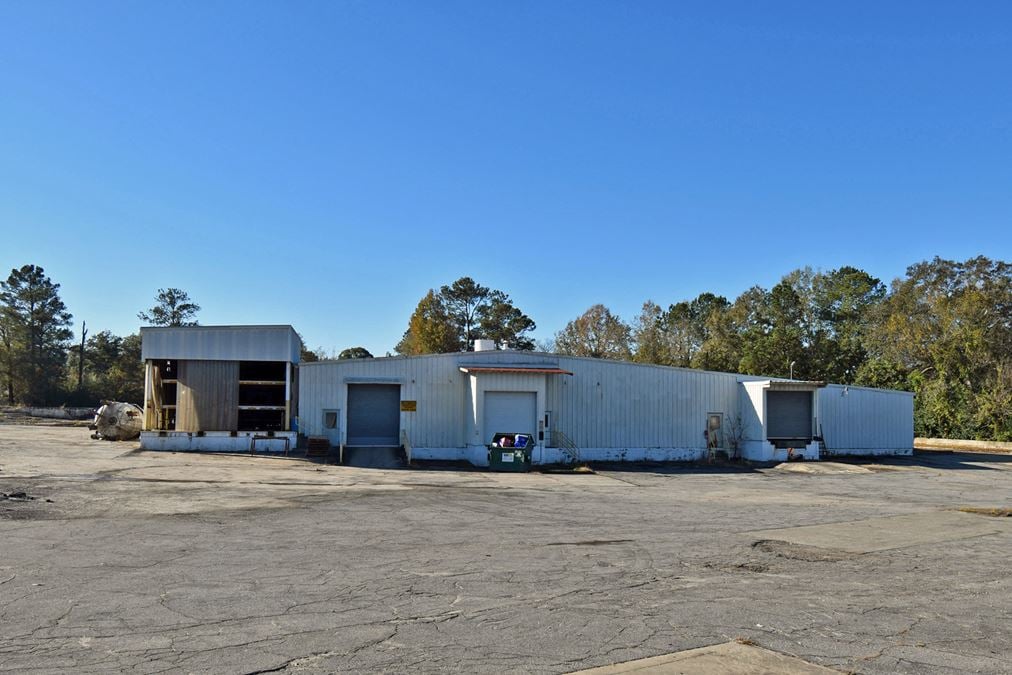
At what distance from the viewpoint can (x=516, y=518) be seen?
52.1 feet

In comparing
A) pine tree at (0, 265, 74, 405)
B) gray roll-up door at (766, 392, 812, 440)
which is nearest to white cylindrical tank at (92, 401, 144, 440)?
gray roll-up door at (766, 392, 812, 440)

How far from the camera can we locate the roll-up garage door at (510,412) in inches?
1275

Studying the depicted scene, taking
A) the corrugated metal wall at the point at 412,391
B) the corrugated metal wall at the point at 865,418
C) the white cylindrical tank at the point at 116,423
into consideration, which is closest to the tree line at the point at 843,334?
the corrugated metal wall at the point at 865,418

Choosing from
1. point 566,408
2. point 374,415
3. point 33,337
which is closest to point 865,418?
point 566,408

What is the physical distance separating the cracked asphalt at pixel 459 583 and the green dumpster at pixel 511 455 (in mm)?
10084

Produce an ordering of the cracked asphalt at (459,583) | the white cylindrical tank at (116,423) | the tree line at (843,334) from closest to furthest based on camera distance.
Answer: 1. the cracked asphalt at (459,583)
2. the white cylindrical tank at (116,423)
3. the tree line at (843,334)

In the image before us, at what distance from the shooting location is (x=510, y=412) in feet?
107

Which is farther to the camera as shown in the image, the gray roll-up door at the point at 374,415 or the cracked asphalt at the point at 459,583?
the gray roll-up door at the point at 374,415

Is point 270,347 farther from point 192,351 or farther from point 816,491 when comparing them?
point 816,491

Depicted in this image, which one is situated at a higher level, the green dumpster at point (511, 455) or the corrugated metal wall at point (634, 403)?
the corrugated metal wall at point (634, 403)

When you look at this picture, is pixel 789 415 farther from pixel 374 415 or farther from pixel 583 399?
pixel 374 415

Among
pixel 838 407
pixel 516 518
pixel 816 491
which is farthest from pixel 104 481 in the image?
pixel 838 407

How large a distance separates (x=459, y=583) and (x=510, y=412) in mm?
23137

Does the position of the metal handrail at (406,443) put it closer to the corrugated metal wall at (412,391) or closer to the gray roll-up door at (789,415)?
the corrugated metal wall at (412,391)
